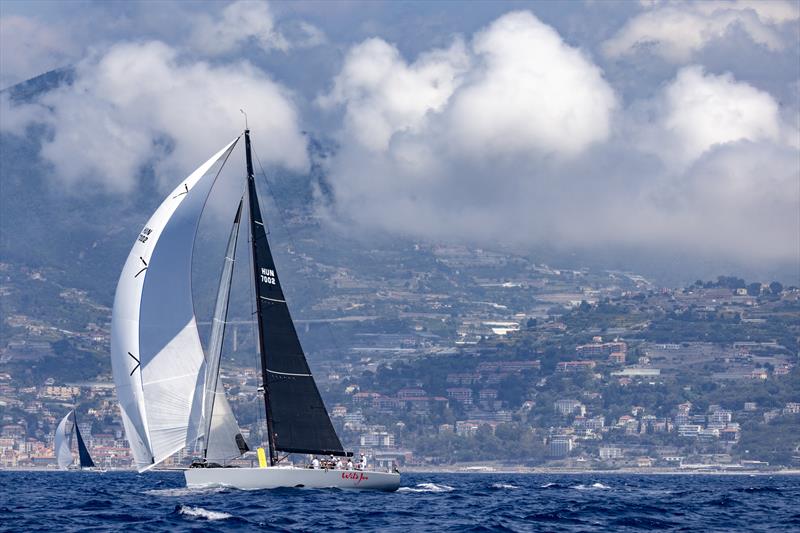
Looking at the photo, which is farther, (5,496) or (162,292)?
(5,496)

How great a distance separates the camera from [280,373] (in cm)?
6331

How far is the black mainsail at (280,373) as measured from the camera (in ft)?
206

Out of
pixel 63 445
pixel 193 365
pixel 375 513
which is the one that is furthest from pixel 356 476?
pixel 63 445

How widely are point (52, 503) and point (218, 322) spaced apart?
11769mm

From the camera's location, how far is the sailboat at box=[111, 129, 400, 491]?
5875 cm

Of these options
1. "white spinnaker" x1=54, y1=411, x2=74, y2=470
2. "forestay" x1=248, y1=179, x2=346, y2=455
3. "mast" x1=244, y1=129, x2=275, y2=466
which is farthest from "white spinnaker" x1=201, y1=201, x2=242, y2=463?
"white spinnaker" x1=54, y1=411, x2=74, y2=470

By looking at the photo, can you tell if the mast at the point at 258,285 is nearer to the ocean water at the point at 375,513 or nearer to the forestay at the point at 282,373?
the forestay at the point at 282,373

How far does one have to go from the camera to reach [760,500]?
71.0m

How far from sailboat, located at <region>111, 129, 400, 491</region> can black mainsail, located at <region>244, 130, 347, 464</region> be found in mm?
39

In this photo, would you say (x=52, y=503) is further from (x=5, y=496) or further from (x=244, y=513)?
(x=244, y=513)

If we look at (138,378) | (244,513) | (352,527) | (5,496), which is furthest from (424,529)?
(5,496)

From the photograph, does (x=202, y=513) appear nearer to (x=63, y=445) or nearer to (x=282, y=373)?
(x=282, y=373)

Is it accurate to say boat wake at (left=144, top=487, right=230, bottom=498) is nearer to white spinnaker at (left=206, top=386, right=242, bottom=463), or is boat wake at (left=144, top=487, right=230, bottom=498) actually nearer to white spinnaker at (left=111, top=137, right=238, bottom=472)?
white spinnaker at (left=206, top=386, right=242, bottom=463)

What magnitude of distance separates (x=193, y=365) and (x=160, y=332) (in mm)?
1951
